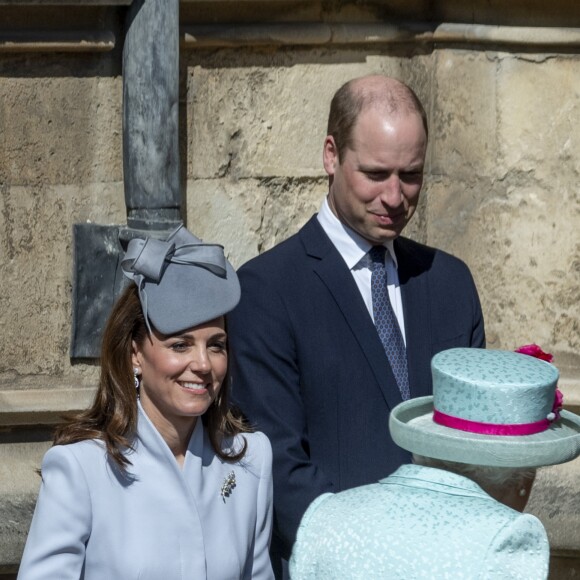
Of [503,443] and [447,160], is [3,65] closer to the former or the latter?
[447,160]

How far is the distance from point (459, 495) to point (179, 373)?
83 centimetres

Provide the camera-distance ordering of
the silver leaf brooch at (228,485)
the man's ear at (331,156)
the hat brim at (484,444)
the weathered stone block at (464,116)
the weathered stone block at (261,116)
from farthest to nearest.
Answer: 1. the weathered stone block at (464,116)
2. the weathered stone block at (261,116)
3. the man's ear at (331,156)
4. the silver leaf brooch at (228,485)
5. the hat brim at (484,444)

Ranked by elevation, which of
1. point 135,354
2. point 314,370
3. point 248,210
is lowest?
point 314,370

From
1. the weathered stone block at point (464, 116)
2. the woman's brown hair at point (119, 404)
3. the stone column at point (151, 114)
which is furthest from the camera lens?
the weathered stone block at point (464, 116)

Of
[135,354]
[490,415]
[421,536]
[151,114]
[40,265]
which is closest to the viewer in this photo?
[421,536]

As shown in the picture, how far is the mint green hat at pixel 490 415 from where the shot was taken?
7.20 ft

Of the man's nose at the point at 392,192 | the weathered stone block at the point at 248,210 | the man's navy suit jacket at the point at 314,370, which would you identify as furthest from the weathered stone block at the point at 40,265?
the man's nose at the point at 392,192

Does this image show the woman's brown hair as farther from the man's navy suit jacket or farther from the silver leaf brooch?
the man's navy suit jacket

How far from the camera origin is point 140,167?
13.0 feet

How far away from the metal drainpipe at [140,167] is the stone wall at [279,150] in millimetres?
56

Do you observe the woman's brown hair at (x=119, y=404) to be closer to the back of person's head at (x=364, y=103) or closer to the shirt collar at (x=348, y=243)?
the shirt collar at (x=348, y=243)

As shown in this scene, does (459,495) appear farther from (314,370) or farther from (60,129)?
(60,129)

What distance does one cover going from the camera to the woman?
2.67m

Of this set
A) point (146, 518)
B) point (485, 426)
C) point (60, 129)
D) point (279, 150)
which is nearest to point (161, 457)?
point (146, 518)
